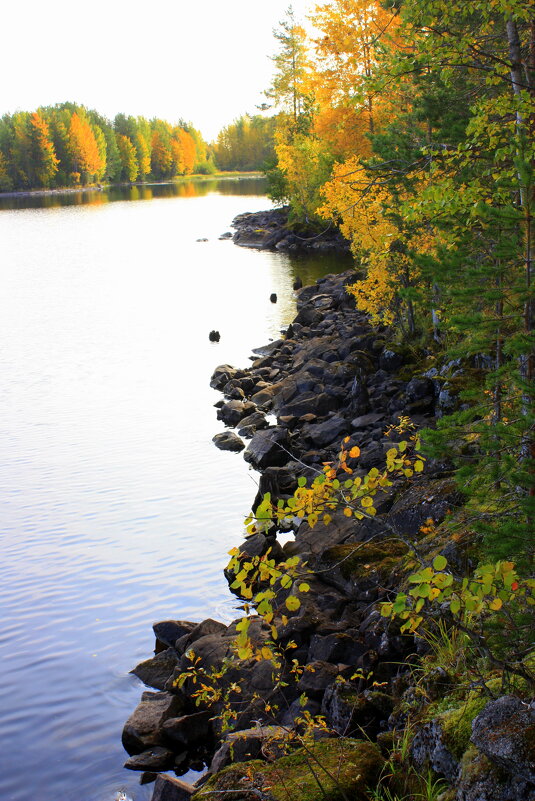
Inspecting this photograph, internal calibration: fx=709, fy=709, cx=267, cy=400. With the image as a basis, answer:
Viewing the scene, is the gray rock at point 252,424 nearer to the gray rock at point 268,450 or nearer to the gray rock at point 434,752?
the gray rock at point 268,450

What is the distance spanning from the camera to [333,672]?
6.86 m

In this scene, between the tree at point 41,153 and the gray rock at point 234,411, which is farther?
the tree at point 41,153

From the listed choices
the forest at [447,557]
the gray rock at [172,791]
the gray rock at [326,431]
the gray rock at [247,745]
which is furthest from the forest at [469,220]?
the gray rock at [172,791]

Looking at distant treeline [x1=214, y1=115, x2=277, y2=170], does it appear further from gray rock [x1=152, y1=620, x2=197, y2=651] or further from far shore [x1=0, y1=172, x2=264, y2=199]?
gray rock [x1=152, y1=620, x2=197, y2=651]

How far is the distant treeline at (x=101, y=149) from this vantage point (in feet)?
414

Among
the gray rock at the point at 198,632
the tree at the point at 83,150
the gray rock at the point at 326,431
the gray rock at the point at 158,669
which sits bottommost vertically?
the gray rock at the point at 158,669

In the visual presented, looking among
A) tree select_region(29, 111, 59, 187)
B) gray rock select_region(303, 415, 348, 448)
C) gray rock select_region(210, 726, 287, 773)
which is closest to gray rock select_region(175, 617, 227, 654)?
gray rock select_region(210, 726, 287, 773)

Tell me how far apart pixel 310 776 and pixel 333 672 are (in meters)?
2.08

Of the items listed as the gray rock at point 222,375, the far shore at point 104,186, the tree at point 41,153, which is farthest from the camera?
the tree at point 41,153

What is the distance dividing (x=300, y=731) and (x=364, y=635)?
51.3 inches

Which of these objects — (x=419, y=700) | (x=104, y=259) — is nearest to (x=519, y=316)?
(x=419, y=700)

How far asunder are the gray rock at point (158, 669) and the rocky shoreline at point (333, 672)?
0.6 inches

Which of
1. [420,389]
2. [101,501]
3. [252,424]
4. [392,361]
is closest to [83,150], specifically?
[252,424]

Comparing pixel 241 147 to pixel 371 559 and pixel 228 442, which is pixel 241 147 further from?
pixel 371 559
